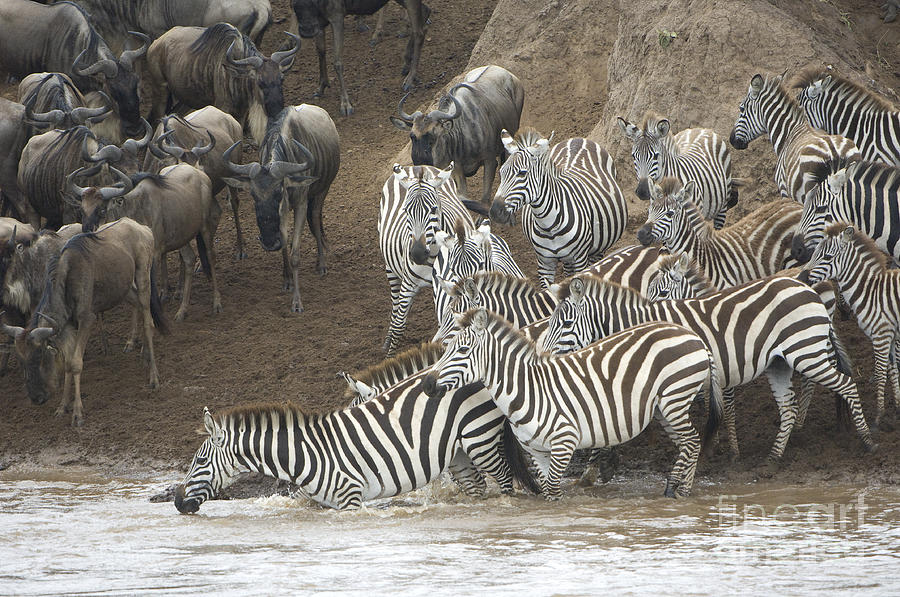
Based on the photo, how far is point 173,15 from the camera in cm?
1820

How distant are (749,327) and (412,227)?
3.53 m

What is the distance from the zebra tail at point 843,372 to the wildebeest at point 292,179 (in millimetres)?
5829

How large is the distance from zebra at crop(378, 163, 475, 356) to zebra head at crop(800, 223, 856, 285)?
3.28 meters

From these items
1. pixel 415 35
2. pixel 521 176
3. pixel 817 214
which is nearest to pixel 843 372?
pixel 817 214

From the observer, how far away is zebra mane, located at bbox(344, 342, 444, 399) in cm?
864

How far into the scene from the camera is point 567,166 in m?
12.1

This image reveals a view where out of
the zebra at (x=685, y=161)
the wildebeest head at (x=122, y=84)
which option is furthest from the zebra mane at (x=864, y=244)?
the wildebeest head at (x=122, y=84)

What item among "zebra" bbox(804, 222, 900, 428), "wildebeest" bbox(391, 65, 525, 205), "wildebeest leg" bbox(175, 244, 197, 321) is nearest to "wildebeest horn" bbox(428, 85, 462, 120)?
"wildebeest" bbox(391, 65, 525, 205)

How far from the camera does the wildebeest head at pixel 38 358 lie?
1023cm

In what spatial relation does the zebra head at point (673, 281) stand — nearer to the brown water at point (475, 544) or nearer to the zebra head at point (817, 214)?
the zebra head at point (817, 214)

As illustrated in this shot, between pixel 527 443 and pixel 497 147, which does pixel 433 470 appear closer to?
pixel 527 443

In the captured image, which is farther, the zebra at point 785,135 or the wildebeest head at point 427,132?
the wildebeest head at point 427,132

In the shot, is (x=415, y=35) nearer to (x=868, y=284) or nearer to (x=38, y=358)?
(x=38, y=358)

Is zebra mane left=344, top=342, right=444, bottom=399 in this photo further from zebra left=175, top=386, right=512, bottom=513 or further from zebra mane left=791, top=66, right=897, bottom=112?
zebra mane left=791, top=66, right=897, bottom=112
